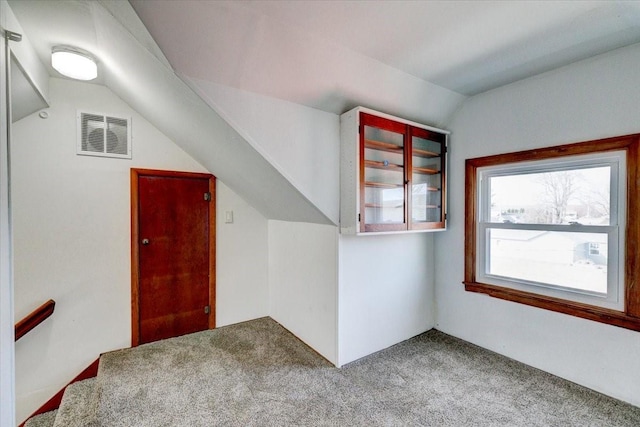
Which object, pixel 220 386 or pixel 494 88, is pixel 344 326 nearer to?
pixel 220 386

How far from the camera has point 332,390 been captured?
187 centimetres

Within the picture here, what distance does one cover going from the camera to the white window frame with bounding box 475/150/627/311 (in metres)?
1.75

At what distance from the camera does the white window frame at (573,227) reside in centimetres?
175

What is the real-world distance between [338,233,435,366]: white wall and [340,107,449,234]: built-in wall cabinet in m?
0.25

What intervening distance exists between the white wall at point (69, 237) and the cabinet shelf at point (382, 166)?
1.93 m

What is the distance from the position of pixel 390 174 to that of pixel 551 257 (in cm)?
136

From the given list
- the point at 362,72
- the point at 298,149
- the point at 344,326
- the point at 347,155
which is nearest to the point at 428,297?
the point at 344,326

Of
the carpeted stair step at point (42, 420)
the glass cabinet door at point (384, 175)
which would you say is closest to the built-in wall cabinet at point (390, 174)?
the glass cabinet door at point (384, 175)

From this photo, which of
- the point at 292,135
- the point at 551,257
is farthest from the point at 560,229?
the point at 292,135

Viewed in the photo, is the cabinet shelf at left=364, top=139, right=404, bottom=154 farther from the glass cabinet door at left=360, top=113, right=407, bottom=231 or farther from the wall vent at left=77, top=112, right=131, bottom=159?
the wall vent at left=77, top=112, right=131, bottom=159

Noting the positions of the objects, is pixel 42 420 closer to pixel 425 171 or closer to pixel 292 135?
pixel 292 135

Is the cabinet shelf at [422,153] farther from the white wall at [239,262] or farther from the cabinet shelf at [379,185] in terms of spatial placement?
the white wall at [239,262]

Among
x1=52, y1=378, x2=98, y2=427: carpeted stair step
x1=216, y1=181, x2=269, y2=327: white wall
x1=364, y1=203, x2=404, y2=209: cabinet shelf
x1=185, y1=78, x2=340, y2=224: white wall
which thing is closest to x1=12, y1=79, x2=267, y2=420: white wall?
x1=52, y1=378, x2=98, y2=427: carpeted stair step

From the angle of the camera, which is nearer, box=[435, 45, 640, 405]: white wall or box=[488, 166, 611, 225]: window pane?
box=[435, 45, 640, 405]: white wall
